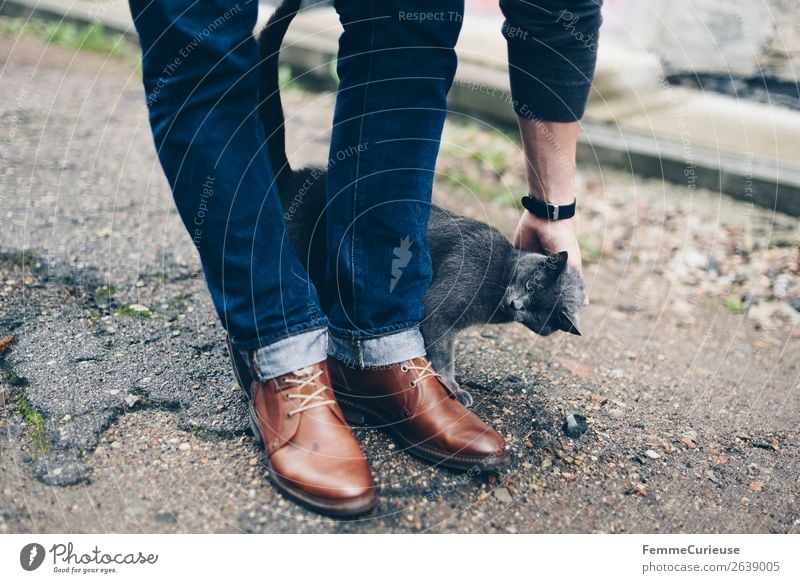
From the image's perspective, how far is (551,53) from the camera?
4.83 feet

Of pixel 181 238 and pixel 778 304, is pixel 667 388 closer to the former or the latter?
pixel 778 304

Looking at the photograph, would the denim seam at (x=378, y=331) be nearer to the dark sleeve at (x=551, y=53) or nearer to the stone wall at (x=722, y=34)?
the dark sleeve at (x=551, y=53)

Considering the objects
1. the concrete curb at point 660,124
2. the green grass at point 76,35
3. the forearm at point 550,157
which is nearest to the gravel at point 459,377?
the concrete curb at point 660,124

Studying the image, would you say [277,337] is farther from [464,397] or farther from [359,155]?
[464,397]

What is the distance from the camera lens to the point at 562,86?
4.90 feet

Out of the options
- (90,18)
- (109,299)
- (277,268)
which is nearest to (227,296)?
(277,268)

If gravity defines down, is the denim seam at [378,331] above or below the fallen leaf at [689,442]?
above

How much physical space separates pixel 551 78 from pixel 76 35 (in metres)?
3.82

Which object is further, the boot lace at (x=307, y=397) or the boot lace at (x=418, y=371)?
the boot lace at (x=418, y=371)

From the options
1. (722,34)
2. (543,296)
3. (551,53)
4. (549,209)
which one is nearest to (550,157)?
(549,209)

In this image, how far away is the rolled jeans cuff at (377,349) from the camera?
1367 mm

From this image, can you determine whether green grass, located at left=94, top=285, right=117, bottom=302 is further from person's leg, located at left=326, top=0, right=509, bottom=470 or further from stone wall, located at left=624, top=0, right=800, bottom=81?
stone wall, located at left=624, top=0, right=800, bottom=81

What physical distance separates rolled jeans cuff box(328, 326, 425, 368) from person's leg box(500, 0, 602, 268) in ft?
1.70
